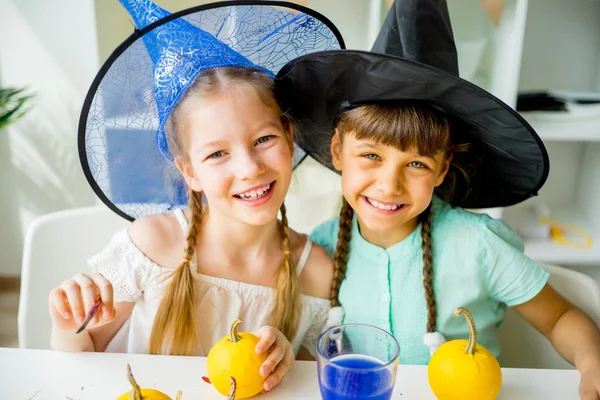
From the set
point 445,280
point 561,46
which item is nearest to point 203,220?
point 445,280

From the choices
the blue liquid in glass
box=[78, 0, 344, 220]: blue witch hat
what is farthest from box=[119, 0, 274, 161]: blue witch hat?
the blue liquid in glass

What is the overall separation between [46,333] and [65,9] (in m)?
1.48

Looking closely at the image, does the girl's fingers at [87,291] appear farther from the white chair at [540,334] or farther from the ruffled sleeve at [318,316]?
the white chair at [540,334]

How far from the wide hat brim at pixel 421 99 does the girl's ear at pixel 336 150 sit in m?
0.03

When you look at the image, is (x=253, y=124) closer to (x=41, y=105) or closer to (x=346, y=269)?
(x=346, y=269)

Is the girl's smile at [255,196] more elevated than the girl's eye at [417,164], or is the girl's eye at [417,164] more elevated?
the girl's eye at [417,164]

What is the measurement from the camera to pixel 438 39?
0.91 m

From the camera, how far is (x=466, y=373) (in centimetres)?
80

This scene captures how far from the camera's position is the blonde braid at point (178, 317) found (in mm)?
1095

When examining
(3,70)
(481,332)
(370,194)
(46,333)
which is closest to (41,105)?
(3,70)

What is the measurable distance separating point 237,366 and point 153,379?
0.16 metres

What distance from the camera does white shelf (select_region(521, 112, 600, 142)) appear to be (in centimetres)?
166

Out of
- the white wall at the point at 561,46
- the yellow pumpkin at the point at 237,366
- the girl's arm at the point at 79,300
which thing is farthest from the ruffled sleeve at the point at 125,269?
the white wall at the point at 561,46

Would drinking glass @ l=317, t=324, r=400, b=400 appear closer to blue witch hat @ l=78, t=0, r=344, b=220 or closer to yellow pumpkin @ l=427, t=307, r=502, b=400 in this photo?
yellow pumpkin @ l=427, t=307, r=502, b=400
